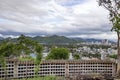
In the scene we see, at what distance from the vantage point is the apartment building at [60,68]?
1120cm

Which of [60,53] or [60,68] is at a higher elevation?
[60,68]

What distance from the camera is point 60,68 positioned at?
11.8 metres

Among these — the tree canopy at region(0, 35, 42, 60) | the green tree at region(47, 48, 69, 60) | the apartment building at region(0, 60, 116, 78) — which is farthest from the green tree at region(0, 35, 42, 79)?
the green tree at region(47, 48, 69, 60)

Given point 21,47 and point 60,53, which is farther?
point 60,53

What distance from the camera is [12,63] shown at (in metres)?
11.2

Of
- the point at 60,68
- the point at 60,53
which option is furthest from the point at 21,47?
the point at 60,53

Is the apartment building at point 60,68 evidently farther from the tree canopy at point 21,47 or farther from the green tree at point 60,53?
the green tree at point 60,53

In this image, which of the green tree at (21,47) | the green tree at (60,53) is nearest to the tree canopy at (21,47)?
the green tree at (21,47)

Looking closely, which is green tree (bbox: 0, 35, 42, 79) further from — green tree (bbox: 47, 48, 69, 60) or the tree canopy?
green tree (bbox: 47, 48, 69, 60)

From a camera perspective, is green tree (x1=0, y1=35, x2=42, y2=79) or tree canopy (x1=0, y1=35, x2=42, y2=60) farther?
tree canopy (x1=0, y1=35, x2=42, y2=60)

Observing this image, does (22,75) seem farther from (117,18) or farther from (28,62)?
(117,18)

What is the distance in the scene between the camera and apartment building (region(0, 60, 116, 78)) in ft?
36.8

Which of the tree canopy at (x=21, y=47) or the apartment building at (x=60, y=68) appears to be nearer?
the apartment building at (x=60, y=68)

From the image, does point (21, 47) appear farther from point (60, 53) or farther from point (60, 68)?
point (60, 53)
